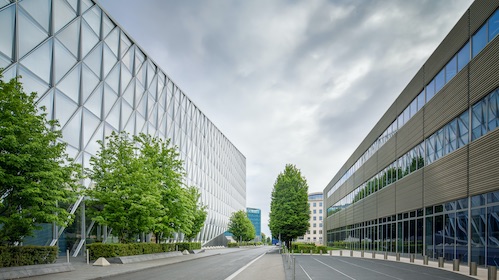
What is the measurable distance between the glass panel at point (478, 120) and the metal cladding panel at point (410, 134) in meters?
10.2

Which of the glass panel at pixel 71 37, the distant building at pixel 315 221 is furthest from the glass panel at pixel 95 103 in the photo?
the distant building at pixel 315 221

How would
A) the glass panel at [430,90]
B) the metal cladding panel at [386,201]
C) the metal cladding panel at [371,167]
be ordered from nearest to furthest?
the glass panel at [430,90] → the metal cladding panel at [386,201] → the metal cladding panel at [371,167]

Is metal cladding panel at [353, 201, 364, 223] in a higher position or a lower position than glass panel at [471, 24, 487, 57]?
lower

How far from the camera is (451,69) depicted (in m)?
30.5

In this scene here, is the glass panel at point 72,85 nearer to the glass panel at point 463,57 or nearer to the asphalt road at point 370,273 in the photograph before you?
the asphalt road at point 370,273

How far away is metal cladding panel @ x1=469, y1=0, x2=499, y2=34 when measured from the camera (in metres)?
24.1

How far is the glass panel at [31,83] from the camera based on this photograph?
91.1ft

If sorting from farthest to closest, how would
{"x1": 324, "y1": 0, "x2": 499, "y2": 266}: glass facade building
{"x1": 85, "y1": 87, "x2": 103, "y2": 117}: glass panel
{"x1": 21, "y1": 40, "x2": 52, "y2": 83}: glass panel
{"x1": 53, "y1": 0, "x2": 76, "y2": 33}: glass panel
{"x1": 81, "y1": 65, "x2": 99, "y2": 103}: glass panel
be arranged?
{"x1": 85, "y1": 87, "x2": 103, "y2": 117}: glass panel, {"x1": 81, "y1": 65, "x2": 99, "y2": 103}: glass panel, {"x1": 53, "y1": 0, "x2": 76, "y2": 33}: glass panel, {"x1": 21, "y1": 40, "x2": 52, "y2": 83}: glass panel, {"x1": 324, "y1": 0, "x2": 499, "y2": 266}: glass facade building

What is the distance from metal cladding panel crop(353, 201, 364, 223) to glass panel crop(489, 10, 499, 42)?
41.5 m

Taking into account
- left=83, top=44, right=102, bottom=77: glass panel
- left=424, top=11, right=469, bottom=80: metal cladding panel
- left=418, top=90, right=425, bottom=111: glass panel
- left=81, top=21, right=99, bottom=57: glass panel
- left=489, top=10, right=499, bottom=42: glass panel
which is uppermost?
left=81, top=21, right=99, bottom=57: glass panel

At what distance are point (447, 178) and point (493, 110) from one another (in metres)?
7.93

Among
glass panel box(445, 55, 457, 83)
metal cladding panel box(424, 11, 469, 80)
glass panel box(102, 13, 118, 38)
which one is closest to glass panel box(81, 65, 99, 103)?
glass panel box(102, 13, 118, 38)

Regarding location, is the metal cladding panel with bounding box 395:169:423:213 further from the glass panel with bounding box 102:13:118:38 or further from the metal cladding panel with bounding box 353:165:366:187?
the glass panel with bounding box 102:13:118:38

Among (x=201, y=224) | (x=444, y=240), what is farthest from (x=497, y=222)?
(x=201, y=224)
